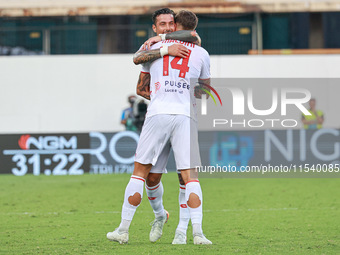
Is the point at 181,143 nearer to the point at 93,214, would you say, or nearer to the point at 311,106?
the point at 93,214

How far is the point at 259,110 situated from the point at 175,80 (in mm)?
12946

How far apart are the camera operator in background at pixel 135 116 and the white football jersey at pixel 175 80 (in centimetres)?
1141

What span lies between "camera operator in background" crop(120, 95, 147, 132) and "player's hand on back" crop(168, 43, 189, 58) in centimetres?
1148

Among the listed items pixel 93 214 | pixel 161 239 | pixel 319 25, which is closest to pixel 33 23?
pixel 319 25

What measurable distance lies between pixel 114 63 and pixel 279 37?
484cm

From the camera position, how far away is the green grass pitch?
598 centimetres

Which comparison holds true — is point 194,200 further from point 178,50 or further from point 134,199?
point 178,50

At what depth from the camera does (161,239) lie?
6.55 m

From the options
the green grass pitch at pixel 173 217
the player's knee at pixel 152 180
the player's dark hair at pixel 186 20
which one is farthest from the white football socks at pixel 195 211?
the player's dark hair at pixel 186 20

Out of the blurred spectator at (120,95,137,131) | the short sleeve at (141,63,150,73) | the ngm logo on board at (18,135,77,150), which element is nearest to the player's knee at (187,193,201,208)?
the short sleeve at (141,63,150,73)

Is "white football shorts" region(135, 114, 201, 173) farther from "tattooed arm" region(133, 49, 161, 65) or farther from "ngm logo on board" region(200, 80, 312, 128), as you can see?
"ngm logo on board" region(200, 80, 312, 128)

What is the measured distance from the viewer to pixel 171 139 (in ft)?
19.4

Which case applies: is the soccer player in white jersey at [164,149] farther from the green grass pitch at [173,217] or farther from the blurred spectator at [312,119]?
the blurred spectator at [312,119]

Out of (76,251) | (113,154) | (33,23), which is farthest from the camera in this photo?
(33,23)
